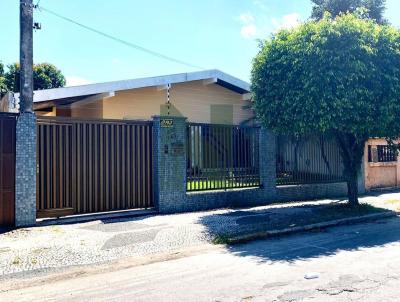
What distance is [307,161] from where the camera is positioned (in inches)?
510

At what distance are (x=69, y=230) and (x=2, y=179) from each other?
1714mm

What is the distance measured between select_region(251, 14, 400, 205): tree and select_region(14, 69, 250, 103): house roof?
18.4ft

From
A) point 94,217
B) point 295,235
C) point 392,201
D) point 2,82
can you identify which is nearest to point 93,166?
point 94,217

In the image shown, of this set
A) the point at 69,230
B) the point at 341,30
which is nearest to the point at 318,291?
the point at 69,230

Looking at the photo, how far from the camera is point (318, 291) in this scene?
4336mm

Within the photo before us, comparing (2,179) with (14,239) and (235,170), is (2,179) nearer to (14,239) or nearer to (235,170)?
(14,239)

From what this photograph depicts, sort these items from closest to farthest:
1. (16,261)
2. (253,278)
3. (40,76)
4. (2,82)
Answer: (253,278), (16,261), (2,82), (40,76)

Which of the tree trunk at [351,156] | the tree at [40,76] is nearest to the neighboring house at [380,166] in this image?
the tree trunk at [351,156]

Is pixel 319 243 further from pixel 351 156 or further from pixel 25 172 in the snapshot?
pixel 25 172

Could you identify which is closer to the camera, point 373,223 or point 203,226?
point 203,226

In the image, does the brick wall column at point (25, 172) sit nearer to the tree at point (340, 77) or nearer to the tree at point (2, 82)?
the tree at point (340, 77)

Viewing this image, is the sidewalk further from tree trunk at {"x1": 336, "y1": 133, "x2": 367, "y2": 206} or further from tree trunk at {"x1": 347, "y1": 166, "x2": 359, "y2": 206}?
tree trunk at {"x1": 336, "y1": 133, "x2": 367, "y2": 206}

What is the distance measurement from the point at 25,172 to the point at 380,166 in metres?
13.7

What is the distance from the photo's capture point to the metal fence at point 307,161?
12.4 metres
